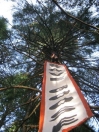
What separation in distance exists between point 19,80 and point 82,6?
256 cm

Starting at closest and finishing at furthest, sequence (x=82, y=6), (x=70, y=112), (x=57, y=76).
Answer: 1. (x=70, y=112)
2. (x=57, y=76)
3. (x=82, y=6)

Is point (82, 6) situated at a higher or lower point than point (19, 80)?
higher

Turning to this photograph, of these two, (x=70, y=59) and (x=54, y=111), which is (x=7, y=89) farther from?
(x=70, y=59)

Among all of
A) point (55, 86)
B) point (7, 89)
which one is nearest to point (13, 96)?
point (7, 89)

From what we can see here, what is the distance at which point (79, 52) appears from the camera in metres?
8.22

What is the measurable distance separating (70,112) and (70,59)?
4903 millimetres

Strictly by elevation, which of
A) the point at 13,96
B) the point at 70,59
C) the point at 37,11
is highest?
the point at 37,11

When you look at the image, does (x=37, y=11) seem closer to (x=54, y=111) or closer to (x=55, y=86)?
(x=55, y=86)

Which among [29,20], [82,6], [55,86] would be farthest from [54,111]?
[29,20]

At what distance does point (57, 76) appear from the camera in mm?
3486

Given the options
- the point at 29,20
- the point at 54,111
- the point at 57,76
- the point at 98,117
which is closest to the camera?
the point at 54,111

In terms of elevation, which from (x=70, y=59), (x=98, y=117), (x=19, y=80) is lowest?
(x=98, y=117)

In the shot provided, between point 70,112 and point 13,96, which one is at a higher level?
point 13,96

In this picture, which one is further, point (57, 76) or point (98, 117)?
point (98, 117)
